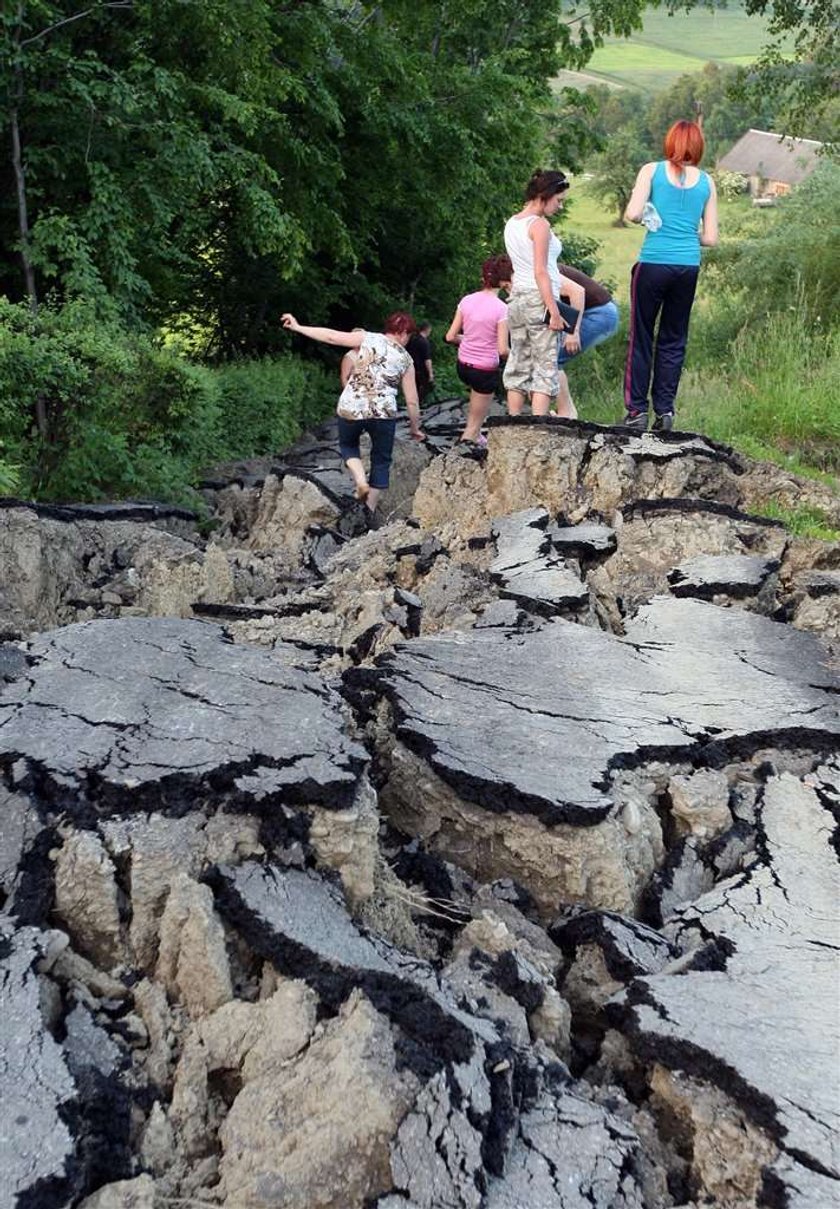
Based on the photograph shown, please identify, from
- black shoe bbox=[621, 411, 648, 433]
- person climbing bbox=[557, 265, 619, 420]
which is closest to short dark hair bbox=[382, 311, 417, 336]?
person climbing bbox=[557, 265, 619, 420]

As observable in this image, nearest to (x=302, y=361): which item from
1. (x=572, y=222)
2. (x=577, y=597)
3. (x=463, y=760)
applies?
(x=577, y=597)

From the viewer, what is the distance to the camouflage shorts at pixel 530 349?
21.1 ft

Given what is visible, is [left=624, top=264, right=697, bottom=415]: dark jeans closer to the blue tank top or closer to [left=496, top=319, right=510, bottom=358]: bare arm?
the blue tank top

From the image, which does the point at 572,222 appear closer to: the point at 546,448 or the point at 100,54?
the point at 100,54

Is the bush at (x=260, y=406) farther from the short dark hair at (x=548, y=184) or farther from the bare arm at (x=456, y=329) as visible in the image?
the short dark hair at (x=548, y=184)

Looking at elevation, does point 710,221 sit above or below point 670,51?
below

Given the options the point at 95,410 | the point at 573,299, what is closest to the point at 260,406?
the point at 95,410

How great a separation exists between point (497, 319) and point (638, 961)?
5.82 meters

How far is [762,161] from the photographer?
63.6 meters

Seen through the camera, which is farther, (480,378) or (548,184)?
(480,378)

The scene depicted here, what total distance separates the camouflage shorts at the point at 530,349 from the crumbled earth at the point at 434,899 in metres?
2.09

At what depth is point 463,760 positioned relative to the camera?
3.28 metres

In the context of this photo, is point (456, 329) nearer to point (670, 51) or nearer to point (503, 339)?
point (503, 339)

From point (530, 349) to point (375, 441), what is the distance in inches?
54.7
